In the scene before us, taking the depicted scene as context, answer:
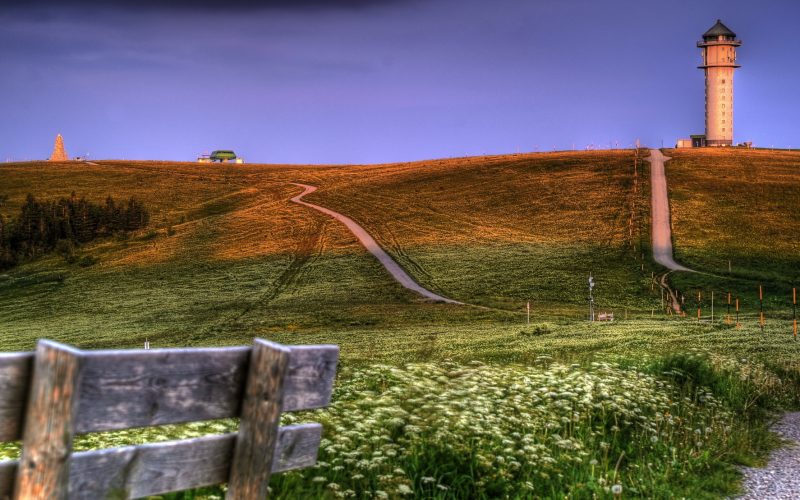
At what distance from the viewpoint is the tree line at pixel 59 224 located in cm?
9512

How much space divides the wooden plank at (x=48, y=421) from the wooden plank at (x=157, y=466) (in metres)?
0.13

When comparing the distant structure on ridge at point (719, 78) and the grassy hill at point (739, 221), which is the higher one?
the distant structure on ridge at point (719, 78)

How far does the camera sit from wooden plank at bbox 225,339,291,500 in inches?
206

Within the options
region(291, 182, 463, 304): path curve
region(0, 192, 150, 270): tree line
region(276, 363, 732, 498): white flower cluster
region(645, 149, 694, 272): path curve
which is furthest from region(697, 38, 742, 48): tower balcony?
region(276, 363, 732, 498): white flower cluster

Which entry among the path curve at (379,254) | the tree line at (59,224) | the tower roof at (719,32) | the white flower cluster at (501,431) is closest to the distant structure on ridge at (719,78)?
the tower roof at (719,32)

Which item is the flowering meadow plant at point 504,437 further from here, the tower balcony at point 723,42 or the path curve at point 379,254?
the tower balcony at point 723,42

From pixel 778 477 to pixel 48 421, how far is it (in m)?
10.2

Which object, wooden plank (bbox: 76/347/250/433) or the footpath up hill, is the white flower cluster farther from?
the footpath up hill

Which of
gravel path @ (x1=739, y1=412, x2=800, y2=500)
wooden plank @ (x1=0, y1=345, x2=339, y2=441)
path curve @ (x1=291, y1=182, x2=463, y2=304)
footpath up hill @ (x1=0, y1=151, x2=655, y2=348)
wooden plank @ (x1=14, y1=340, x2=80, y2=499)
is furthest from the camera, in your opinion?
path curve @ (x1=291, y1=182, x2=463, y2=304)

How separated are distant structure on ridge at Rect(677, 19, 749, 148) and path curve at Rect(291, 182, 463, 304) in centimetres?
6816

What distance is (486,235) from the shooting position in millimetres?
87562

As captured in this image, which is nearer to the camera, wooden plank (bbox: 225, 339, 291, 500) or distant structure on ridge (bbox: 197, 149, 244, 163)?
wooden plank (bbox: 225, 339, 291, 500)

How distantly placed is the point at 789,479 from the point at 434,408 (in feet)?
15.5

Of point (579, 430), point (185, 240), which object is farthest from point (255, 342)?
point (185, 240)
